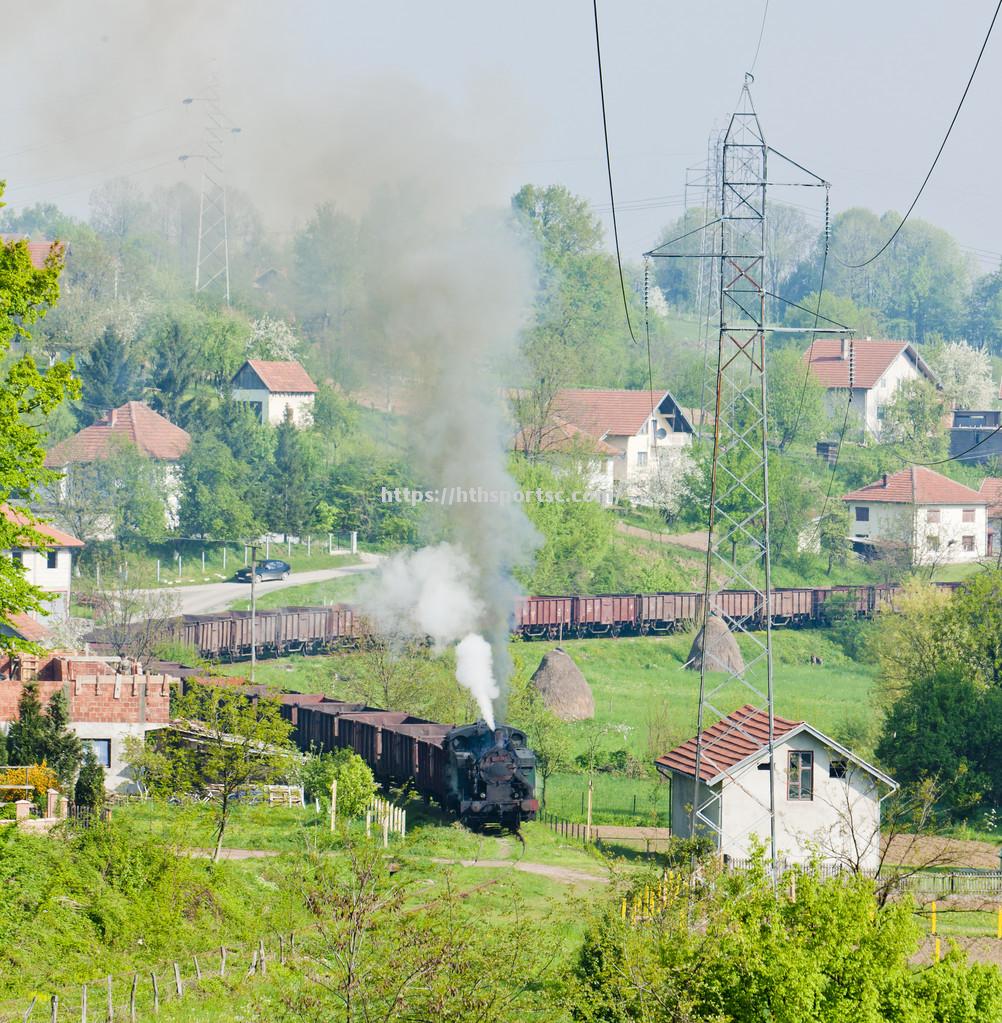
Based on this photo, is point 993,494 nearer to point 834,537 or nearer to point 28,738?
point 834,537

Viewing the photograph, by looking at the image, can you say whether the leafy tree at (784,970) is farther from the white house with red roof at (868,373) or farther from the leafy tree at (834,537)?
the white house with red roof at (868,373)

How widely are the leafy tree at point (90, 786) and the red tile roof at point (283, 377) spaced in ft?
201

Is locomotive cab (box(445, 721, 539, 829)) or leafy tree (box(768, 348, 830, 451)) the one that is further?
leafy tree (box(768, 348, 830, 451))

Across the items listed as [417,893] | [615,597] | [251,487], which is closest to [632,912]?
[417,893]

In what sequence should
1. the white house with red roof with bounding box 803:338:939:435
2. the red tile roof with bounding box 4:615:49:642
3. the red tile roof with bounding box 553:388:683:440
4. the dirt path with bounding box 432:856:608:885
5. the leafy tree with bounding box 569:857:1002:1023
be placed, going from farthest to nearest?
the white house with red roof with bounding box 803:338:939:435, the red tile roof with bounding box 553:388:683:440, the red tile roof with bounding box 4:615:49:642, the dirt path with bounding box 432:856:608:885, the leafy tree with bounding box 569:857:1002:1023

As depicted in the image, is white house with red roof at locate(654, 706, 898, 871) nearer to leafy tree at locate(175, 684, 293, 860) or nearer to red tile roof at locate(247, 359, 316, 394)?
leafy tree at locate(175, 684, 293, 860)

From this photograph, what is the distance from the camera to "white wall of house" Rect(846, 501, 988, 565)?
8612cm

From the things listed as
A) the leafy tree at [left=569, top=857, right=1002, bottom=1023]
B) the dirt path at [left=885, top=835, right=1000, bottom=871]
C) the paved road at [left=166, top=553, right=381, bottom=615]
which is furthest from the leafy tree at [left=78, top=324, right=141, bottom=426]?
the leafy tree at [left=569, top=857, right=1002, bottom=1023]

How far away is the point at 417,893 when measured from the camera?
31500 mm

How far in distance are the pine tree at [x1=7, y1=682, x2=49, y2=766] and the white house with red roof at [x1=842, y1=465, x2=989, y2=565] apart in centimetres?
5619

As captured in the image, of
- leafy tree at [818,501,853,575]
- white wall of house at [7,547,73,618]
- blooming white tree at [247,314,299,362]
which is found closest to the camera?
white wall of house at [7,547,73,618]

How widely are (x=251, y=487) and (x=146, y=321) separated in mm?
37860

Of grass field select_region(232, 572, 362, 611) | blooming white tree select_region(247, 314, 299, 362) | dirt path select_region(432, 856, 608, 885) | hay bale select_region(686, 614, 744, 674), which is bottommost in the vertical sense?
dirt path select_region(432, 856, 608, 885)

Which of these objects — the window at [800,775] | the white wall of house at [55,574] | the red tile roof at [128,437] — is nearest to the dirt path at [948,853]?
the window at [800,775]
